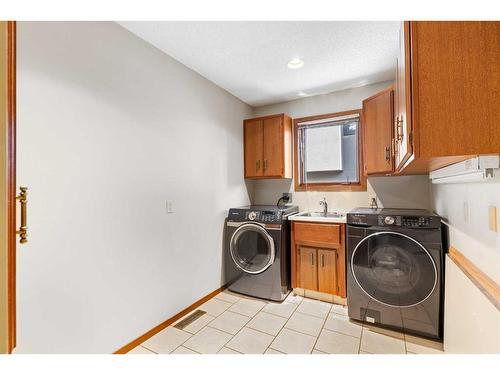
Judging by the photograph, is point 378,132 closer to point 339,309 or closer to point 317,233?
point 317,233

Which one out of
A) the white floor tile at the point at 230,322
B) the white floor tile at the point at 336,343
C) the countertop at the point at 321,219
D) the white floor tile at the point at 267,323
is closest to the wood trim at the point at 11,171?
the white floor tile at the point at 230,322

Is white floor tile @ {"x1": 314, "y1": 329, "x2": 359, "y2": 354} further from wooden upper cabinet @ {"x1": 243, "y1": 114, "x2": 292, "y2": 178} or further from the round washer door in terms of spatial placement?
wooden upper cabinet @ {"x1": 243, "y1": 114, "x2": 292, "y2": 178}

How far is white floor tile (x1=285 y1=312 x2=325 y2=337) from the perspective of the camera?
6.56 feet

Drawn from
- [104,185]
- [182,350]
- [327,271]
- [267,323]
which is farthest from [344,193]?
[104,185]

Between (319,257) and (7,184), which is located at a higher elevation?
(7,184)

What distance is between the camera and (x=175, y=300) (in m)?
2.17

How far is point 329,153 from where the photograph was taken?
10.2ft

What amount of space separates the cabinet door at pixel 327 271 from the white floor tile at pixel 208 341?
1099 mm

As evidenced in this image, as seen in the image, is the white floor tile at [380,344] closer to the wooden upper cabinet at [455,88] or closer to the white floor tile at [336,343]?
the white floor tile at [336,343]

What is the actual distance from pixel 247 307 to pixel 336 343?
91 cm

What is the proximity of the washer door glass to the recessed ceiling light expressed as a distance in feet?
5.75

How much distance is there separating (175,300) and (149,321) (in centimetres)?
29
